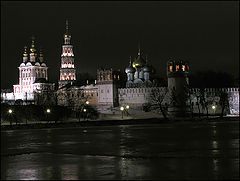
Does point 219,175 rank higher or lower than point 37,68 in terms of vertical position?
lower

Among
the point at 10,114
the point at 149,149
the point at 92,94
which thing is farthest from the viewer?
the point at 92,94

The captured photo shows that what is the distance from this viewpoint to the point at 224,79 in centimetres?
9231

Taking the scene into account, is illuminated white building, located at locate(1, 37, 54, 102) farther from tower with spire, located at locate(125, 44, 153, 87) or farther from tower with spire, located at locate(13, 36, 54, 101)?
tower with spire, located at locate(125, 44, 153, 87)

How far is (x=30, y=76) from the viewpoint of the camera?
→ 342ft

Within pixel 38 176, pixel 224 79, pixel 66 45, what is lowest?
pixel 38 176

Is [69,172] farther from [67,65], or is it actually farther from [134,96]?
[67,65]

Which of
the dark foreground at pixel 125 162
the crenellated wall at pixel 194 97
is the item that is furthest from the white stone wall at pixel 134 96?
the dark foreground at pixel 125 162

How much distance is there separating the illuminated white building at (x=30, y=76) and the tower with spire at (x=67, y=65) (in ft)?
15.5

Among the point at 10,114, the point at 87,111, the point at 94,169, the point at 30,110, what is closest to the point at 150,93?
the point at 87,111

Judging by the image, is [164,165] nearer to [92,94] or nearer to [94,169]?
[94,169]

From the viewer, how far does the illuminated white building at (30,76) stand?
10250 cm

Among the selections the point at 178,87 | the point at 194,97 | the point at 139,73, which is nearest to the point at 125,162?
the point at 178,87

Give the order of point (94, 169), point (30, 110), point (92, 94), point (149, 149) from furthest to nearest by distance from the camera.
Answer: point (92, 94)
point (30, 110)
point (149, 149)
point (94, 169)

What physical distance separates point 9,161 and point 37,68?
92.8 metres
